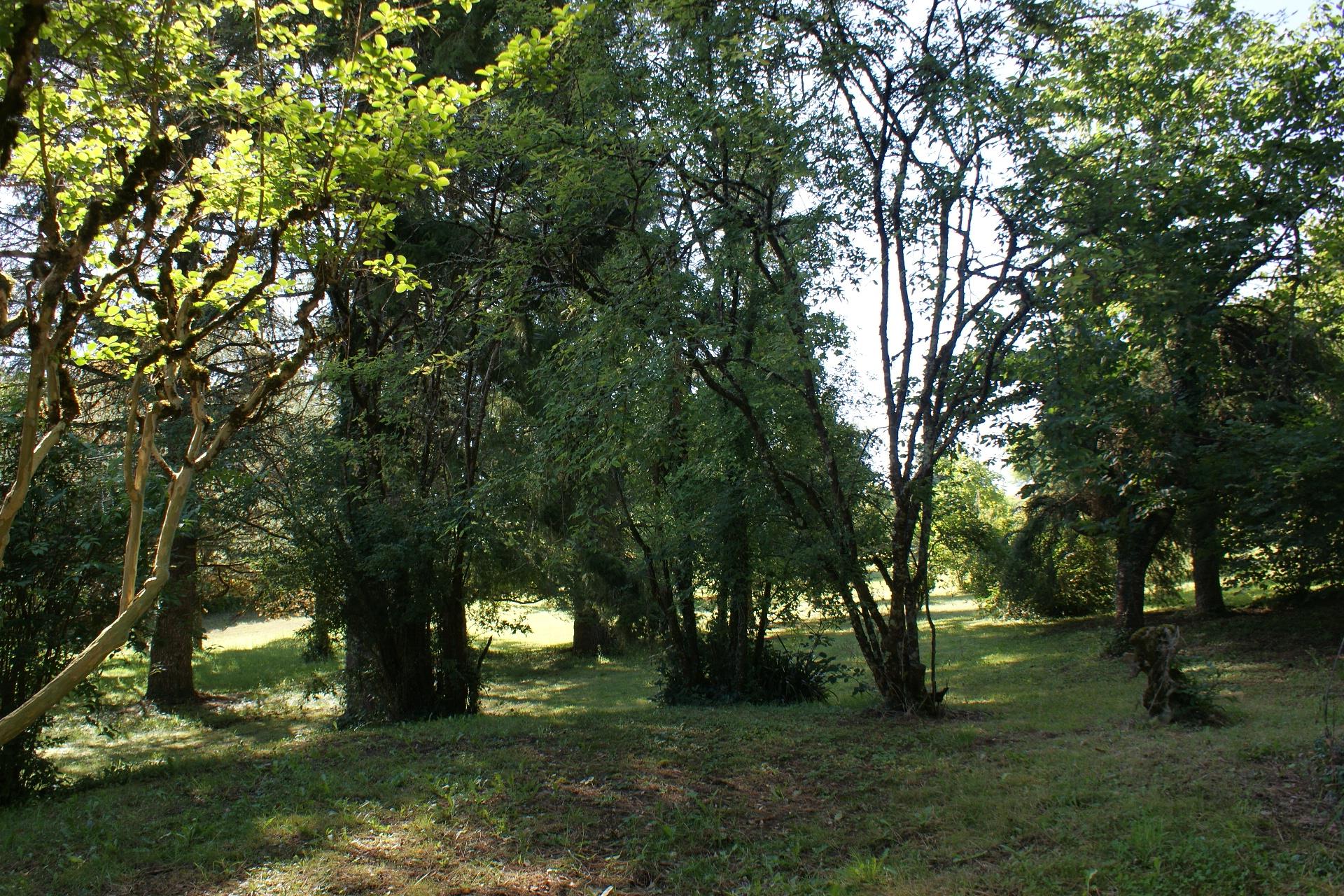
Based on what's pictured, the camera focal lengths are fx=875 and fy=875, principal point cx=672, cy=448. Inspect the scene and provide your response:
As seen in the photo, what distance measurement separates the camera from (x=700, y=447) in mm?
9617

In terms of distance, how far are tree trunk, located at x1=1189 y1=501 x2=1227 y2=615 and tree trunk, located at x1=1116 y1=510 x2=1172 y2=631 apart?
502 mm

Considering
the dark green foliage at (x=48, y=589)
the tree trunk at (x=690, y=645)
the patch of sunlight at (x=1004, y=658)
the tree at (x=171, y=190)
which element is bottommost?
the patch of sunlight at (x=1004, y=658)

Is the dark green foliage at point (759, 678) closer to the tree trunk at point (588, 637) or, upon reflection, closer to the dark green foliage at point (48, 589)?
the dark green foliage at point (48, 589)

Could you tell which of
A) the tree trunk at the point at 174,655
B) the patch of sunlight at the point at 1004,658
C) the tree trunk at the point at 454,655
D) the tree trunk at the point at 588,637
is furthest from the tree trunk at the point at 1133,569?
the tree trunk at the point at 174,655

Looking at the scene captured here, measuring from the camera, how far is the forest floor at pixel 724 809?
4.25 meters

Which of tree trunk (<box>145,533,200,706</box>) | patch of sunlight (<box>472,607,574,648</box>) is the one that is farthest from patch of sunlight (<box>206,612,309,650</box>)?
tree trunk (<box>145,533,200,706</box>)

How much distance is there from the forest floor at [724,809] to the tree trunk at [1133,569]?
4.50 meters

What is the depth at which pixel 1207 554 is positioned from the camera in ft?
42.2

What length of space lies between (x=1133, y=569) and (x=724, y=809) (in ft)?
36.0

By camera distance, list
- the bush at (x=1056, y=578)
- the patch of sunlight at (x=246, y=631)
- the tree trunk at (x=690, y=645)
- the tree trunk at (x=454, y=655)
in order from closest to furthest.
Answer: the tree trunk at (x=454, y=655) → the tree trunk at (x=690, y=645) → the bush at (x=1056, y=578) → the patch of sunlight at (x=246, y=631)

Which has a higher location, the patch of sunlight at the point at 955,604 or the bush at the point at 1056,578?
the bush at the point at 1056,578

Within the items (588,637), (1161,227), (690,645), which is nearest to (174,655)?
(588,637)

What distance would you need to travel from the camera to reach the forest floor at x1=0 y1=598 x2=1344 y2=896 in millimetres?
4250

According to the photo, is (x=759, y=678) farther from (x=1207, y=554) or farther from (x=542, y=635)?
(x=542, y=635)
